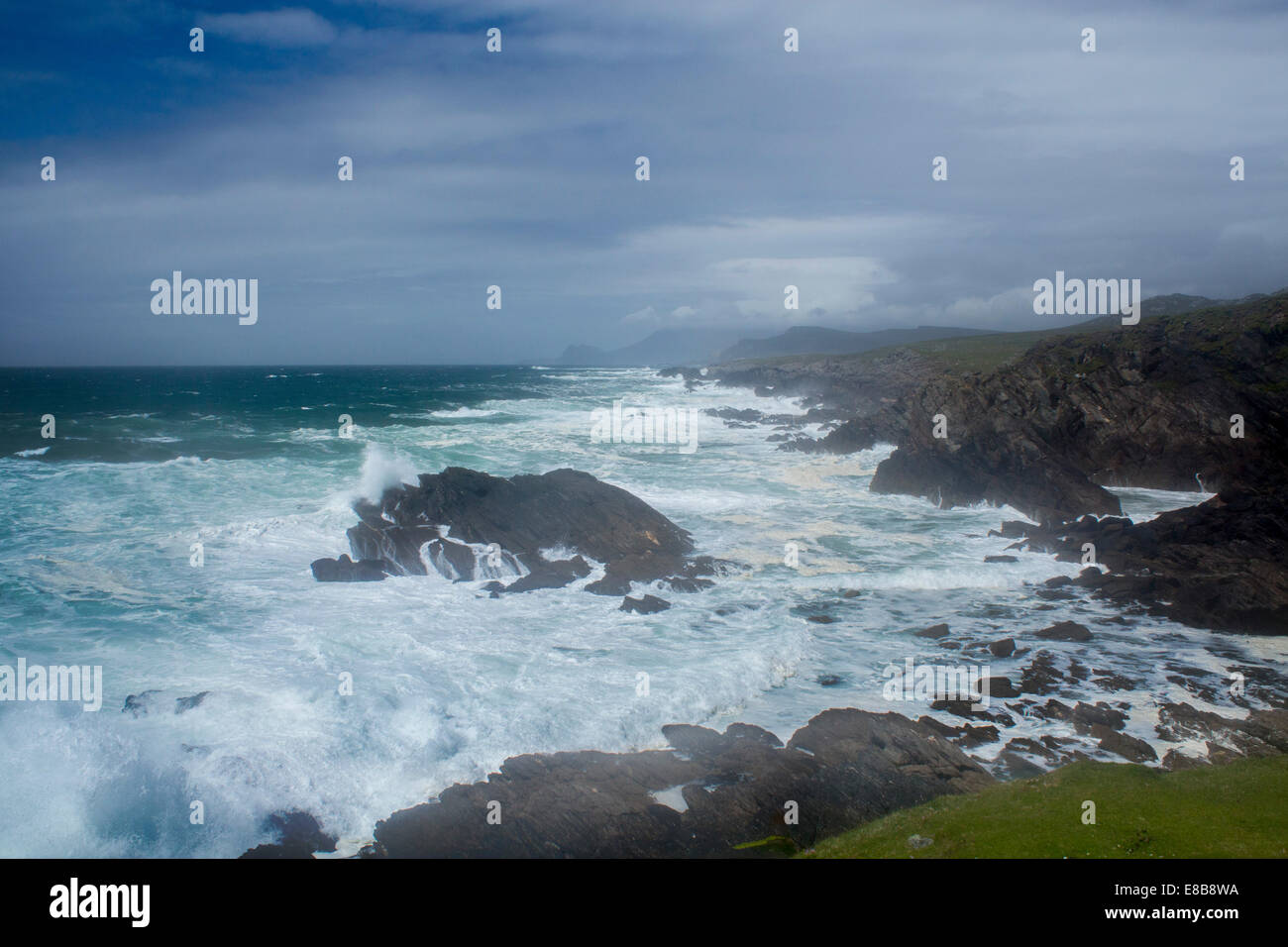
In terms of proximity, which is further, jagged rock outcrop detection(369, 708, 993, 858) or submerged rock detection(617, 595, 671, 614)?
submerged rock detection(617, 595, 671, 614)

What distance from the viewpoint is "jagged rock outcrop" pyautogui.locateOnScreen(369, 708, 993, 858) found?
12.5 m

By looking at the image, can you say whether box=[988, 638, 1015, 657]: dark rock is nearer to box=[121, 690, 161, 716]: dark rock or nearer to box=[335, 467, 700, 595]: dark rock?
box=[335, 467, 700, 595]: dark rock

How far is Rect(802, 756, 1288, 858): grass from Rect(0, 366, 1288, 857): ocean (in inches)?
145

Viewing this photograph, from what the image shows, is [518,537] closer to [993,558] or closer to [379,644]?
[379,644]

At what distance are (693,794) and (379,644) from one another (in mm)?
11583

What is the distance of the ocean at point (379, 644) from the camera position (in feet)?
46.6

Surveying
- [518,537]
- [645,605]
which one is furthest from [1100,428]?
[518,537]

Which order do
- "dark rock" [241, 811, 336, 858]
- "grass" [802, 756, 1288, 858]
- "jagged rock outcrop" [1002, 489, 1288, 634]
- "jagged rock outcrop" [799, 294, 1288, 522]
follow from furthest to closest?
1. "jagged rock outcrop" [799, 294, 1288, 522]
2. "jagged rock outcrop" [1002, 489, 1288, 634]
3. "dark rock" [241, 811, 336, 858]
4. "grass" [802, 756, 1288, 858]

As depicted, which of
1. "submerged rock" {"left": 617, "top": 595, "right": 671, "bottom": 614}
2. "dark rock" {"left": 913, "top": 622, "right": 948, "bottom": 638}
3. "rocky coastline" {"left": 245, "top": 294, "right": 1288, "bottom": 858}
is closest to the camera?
"rocky coastline" {"left": 245, "top": 294, "right": 1288, "bottom": 858}

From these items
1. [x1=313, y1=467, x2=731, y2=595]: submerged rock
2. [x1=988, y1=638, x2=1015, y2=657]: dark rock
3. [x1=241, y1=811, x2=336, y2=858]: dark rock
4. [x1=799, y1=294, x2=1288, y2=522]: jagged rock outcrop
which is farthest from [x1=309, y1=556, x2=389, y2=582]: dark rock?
[x1=799, y1=294, x2=1288, y2=522]: jagged rock outcrop

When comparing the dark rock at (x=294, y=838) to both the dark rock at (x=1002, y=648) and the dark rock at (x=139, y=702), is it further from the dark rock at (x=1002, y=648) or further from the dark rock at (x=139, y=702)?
the dark rock at (x=1002, y=648)

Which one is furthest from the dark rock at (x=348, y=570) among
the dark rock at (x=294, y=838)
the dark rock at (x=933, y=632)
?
the dark rock at (x=933, y=632)
